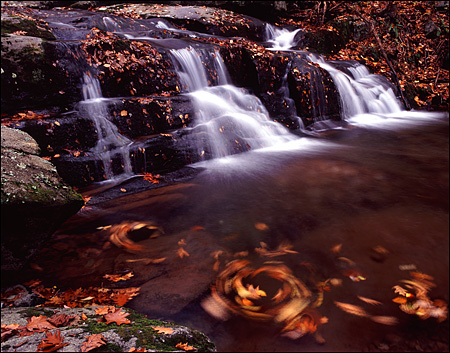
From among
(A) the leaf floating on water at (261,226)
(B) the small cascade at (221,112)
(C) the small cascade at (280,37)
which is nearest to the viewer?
(A) the leaf floating on water at (261,226)

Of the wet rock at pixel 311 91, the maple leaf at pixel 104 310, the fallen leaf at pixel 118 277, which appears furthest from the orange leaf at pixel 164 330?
the wet rock at pixel 311 91

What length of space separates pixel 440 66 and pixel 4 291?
1512 cm

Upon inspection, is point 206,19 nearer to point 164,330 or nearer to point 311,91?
point 311,91

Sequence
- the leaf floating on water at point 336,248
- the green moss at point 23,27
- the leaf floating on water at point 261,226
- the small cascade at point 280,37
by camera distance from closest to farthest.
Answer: the leaf floating on water at point 336,248 → the leaf floating on water at point 261,226 → the green moss at point 23,27 → the small cascade at point 280,37

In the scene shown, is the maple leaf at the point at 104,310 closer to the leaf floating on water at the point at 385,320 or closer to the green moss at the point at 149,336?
the green moss at the point at 149,336

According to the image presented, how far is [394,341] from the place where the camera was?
2.27m

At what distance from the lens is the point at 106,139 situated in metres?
5.90

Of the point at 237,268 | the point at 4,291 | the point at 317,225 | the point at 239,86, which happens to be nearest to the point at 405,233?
the point at 317,225

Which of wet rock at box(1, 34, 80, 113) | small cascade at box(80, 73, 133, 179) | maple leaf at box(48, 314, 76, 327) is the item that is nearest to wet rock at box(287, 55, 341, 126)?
small cascade at box(80, 73, 133, 179)

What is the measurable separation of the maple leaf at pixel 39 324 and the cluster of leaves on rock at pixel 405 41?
12187 mm

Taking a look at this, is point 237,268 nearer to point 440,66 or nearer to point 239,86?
point 239,86

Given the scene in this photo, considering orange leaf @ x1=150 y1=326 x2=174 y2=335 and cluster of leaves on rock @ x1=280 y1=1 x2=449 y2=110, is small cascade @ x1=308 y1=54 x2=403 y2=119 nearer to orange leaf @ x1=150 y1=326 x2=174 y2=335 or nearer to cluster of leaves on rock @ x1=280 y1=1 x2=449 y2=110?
cluster of leaves on rock @ x1=280 y1=1 x2=449 y2=110

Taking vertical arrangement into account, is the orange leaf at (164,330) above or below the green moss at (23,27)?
below

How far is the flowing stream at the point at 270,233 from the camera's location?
8.28 feet
